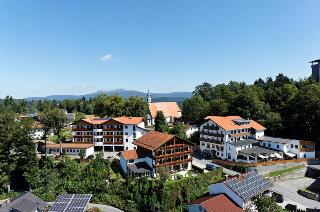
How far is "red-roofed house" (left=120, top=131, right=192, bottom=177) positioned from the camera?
63000mm

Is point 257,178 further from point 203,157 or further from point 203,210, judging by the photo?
point 203,157

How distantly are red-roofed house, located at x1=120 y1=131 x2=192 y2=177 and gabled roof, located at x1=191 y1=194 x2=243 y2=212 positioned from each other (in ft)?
56.2

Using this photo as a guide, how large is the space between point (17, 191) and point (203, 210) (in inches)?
1509

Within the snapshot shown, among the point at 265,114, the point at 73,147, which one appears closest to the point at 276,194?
the point at 265,114

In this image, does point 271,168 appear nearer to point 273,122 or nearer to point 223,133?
point 223,133

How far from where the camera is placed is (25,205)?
1834 inches

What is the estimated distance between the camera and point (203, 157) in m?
76.9

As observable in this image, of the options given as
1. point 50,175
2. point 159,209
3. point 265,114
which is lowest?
point 159,209

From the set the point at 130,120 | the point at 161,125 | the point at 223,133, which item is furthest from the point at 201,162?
the point at 130,120

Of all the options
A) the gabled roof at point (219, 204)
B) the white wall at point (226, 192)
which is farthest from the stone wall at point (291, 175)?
the gabled roof at point (219, 204)

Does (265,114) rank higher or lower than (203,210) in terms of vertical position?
higher

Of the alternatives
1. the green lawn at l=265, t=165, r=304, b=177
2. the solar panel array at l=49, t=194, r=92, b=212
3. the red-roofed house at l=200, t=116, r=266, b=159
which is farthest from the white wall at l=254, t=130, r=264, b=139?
the solar panel array at l=49, t=194, r=92, b=212

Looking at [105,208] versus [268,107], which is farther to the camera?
[268,107]

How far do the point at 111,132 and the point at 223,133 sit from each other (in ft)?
89.4
